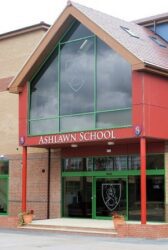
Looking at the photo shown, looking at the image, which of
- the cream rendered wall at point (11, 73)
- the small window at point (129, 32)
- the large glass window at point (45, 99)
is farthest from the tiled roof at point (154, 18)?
the large glass window at point (45, 99)

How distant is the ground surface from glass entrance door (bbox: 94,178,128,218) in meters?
3.62

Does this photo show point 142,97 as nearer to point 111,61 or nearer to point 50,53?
point 111,61

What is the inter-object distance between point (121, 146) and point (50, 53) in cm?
528

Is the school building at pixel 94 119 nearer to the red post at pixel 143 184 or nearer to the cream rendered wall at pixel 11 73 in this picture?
the red post at pixel 143 184

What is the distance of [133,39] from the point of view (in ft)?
78.0

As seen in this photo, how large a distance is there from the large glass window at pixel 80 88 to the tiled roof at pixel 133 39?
0.68 metres

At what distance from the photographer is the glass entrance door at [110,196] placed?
81.6 feet

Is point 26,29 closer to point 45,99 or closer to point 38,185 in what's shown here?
point 45,99

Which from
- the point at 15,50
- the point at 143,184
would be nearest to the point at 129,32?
the point at 143,184

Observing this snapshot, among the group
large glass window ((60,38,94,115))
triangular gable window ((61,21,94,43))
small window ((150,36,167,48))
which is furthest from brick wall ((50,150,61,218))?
small window ((150,36,167,48))

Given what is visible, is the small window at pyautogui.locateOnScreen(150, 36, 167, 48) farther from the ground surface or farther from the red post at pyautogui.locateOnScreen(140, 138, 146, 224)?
the ground surface

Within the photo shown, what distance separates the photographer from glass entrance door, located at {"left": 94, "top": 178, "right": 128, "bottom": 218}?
81.6 ft

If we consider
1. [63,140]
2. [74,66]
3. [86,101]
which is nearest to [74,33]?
[74,66]

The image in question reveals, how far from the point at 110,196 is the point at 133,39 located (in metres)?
7.12
